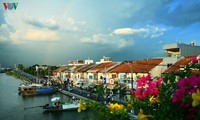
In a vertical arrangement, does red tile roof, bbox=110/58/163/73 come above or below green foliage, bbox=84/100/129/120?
above

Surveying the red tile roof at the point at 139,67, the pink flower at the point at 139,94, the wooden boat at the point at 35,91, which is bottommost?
the wooden boat at the point at 35,91

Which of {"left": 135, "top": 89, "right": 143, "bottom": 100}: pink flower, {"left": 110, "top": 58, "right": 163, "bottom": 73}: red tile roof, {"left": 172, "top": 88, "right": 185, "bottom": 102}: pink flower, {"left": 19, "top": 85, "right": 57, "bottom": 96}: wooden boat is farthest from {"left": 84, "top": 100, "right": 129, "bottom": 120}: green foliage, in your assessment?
{"left": 19, "top": 85, "right": 57, "bottom": 96}: wooden boat

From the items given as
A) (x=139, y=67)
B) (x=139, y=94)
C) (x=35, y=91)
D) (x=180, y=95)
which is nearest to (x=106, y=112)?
(x=139, y=94)

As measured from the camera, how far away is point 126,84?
4831cm

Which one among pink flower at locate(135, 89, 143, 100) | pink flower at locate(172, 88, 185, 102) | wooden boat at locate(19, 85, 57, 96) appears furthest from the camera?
wooden boat at locate(19, 85, 57, 96)

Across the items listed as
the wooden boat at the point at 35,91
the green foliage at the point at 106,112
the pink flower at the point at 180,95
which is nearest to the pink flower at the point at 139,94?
the green foliage at the point at 106,112

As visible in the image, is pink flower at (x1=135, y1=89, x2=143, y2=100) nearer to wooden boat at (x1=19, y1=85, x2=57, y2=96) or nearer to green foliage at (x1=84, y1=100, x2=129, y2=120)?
green foliage at (x1=84, y1=100, x2=129, y2=120)

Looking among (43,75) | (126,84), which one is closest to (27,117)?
(126,84)

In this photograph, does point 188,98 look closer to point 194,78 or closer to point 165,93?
point 194,78

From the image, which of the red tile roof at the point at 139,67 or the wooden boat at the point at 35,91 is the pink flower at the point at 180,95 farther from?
the wooden boat at the point at 35,91

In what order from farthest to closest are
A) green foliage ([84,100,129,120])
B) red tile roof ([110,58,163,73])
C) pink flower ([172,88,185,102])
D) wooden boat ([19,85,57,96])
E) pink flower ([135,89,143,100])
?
wooden boat ([19,85,57,96])
red tile roof ([110,58,163,73])
pink flower ([135,89,143,100])
green foliage ([84,100,129,120])
pink flower ([172,88,185,102])

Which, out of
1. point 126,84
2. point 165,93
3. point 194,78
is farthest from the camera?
point 126,84

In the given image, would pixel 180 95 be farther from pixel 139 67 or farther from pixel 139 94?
pixel 139 67

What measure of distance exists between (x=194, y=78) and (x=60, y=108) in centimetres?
3942
